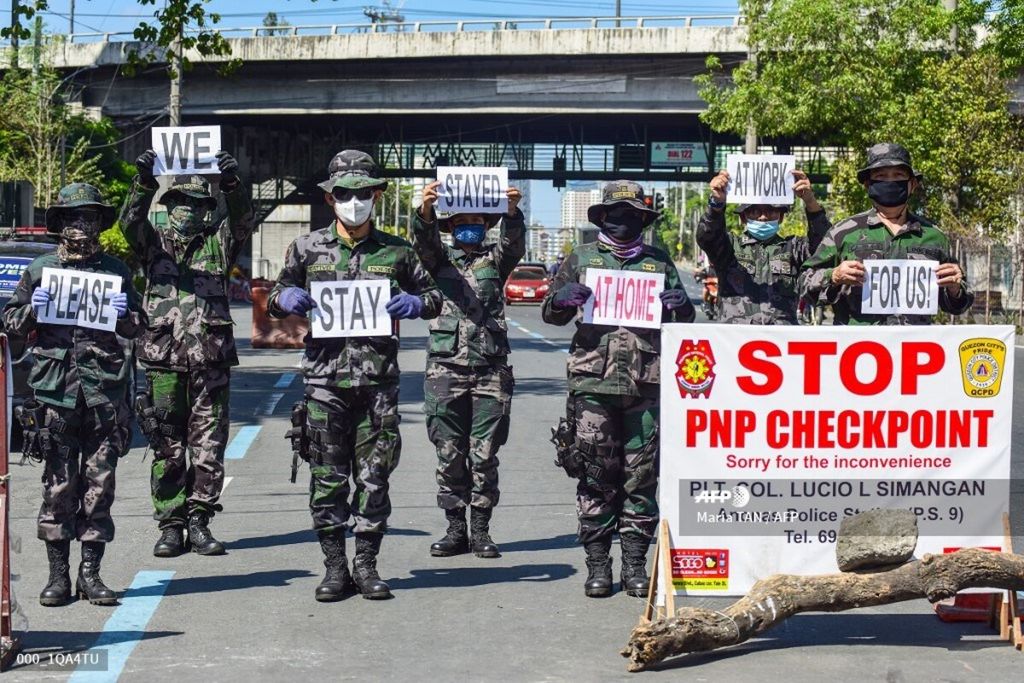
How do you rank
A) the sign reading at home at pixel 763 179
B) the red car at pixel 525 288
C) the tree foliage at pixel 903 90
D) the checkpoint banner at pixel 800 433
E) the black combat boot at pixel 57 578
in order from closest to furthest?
1. the checkpoint banner at pixel 800 433
2. the black combat boot at pixel 57 578
3. the sign reading at home at pixel 763 179
4. the tree foliage at pixel 903 90
5. the red car at pixel 525 288

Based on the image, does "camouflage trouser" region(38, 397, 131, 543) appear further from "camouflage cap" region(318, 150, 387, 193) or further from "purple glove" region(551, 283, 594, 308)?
"purple glove" region(551, 283, 594, 308)

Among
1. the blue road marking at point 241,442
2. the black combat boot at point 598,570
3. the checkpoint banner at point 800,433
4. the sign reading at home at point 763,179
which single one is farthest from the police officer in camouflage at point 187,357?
the blue road marking at point 241,442

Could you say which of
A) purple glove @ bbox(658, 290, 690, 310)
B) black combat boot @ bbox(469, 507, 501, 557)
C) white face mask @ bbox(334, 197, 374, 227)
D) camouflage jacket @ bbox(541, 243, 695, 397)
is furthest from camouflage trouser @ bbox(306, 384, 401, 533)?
purple glove @ bbox(658, 290, 690, 310)

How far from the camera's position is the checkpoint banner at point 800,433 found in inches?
282

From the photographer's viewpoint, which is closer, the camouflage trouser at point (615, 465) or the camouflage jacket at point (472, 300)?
the camouflage trouser at point (615, 465)

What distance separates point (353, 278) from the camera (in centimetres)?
816

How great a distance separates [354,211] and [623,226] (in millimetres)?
1378

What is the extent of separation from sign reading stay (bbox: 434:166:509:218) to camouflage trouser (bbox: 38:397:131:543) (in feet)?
7.24

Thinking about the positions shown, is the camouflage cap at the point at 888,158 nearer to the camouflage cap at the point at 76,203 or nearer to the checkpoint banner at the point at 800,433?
the checkpoint banner at the point at 800,433

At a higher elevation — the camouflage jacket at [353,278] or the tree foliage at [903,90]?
the tree foliage at [903,90]

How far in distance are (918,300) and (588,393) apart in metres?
1.72

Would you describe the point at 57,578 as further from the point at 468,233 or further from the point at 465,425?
the point at 468,233

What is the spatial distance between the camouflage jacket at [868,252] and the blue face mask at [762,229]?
907mm

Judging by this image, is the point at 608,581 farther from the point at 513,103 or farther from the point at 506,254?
the point at 513,103
